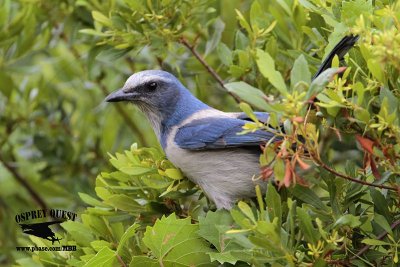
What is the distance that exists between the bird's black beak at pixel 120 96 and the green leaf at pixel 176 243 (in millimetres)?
1221

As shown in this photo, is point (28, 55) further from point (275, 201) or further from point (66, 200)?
point (275, 201)

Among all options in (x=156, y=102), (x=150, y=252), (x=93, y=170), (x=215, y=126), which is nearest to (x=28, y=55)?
(x=93, y=170)

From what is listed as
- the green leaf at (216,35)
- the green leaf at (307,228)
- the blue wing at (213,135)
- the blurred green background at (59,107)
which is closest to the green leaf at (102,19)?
the blurred green background at (59,107)

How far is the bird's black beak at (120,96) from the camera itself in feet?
14.1

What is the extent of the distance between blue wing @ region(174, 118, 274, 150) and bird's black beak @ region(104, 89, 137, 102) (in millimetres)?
340

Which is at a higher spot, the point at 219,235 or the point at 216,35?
the point at 216,35

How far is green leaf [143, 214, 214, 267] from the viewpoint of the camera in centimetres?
319

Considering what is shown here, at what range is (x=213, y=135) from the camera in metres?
4.18

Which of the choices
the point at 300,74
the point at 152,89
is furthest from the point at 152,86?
the point at 300,74

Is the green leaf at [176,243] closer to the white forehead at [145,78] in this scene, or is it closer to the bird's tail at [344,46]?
the bird's tail at [344,46]

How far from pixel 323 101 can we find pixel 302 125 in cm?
17

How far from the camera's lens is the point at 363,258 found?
3.05 meters

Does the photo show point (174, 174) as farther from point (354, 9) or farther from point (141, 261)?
point (354, 9)

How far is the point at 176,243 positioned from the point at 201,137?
108 cm
